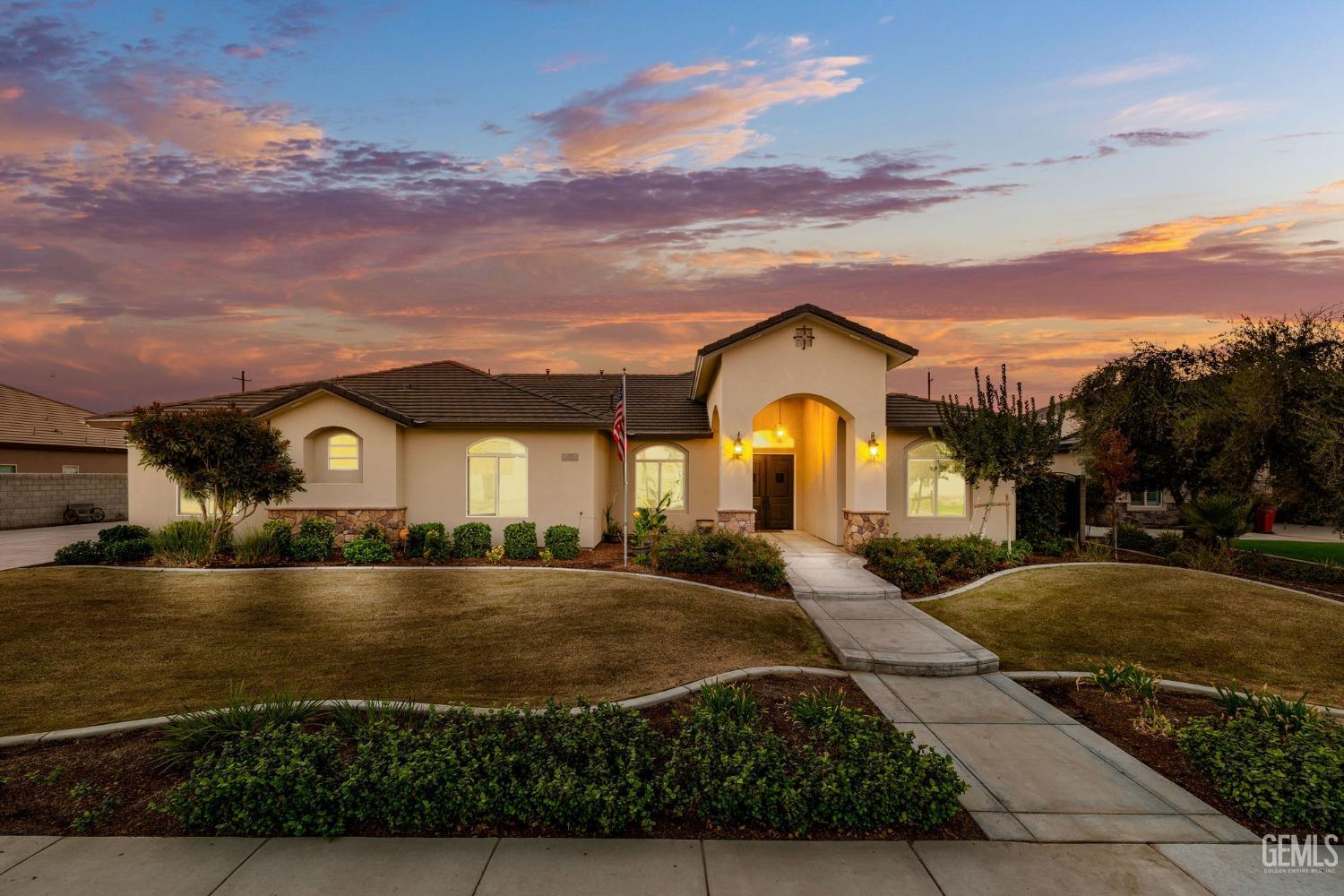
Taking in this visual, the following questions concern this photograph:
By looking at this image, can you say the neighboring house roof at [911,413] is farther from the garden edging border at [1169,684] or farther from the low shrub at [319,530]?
the low shrub at [319,530]

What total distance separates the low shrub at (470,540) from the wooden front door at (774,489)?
877cm

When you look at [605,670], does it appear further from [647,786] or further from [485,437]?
[485,437]

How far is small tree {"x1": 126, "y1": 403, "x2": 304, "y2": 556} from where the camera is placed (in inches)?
524

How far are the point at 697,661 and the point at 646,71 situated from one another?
34.6ft

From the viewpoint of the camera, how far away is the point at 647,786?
442 centimetres

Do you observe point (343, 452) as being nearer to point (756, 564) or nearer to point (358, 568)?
point (358, 568)

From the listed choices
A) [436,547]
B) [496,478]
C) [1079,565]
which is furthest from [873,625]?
[496,478]

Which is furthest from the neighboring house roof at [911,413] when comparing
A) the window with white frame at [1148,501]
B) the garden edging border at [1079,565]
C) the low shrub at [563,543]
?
the window with white frame at [1148,501]

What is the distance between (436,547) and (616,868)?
11.9 meters

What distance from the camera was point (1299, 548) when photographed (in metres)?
20.0

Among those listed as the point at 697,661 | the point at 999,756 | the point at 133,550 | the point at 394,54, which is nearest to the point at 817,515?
the point at 697,661

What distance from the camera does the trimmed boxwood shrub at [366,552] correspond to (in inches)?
560

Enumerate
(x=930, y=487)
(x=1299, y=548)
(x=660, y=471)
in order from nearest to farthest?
(x=930, y=487)
(x=660, y=471)
(x=1299, y=548)

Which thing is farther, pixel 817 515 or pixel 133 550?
pixel 817 515
